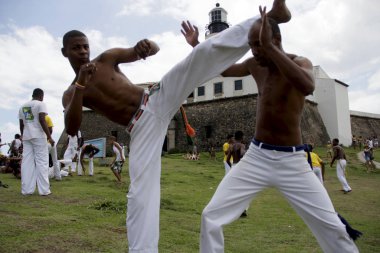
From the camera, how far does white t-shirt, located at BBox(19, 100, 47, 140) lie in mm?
7914

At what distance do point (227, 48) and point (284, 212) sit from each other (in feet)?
21.5

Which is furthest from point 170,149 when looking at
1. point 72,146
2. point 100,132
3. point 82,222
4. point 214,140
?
point 82,222

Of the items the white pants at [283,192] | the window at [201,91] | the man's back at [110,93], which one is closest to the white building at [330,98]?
the window at [201,91]

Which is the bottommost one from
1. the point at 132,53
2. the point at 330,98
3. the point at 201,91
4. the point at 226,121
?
the point at 132,53

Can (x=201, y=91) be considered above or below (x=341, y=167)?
above

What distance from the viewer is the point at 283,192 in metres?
3.29

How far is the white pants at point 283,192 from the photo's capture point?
119 inches

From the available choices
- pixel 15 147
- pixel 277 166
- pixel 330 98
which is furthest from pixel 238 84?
pixel 277 166

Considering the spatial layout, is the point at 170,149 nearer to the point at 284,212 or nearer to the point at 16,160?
the point at 16,160

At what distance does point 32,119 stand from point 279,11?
6.51m

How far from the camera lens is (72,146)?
14727mm

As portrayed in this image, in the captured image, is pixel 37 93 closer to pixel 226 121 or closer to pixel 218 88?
pixel 226 121

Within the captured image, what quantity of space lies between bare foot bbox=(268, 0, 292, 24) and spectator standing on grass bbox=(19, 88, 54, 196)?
6126mm

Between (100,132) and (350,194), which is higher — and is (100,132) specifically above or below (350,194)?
above
